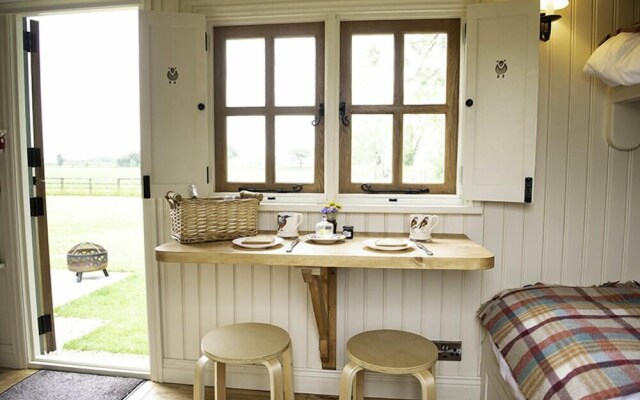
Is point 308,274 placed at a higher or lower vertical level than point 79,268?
higher

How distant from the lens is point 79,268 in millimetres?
3955

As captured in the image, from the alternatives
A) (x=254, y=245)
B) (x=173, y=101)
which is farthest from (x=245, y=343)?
(x=173, y=101)

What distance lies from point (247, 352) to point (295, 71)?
140cm

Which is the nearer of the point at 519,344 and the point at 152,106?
the point at 519,344

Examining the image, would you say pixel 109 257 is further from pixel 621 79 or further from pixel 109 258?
pixel 621 79

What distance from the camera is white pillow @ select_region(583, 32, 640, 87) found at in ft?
4.78

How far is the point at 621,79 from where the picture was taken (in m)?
1.50

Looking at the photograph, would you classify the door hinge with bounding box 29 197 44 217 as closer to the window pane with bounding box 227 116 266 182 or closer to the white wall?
the white wall

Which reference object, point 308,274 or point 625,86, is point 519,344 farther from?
point 625,86

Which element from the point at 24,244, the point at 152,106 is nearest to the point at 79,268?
the point at 24,244

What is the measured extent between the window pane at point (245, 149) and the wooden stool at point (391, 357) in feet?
3.36

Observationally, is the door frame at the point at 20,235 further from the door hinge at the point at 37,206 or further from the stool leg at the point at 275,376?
the stool leg at the point at 275,376

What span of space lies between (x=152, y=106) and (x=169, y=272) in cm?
90

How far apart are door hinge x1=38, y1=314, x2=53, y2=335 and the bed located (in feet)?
10.6
